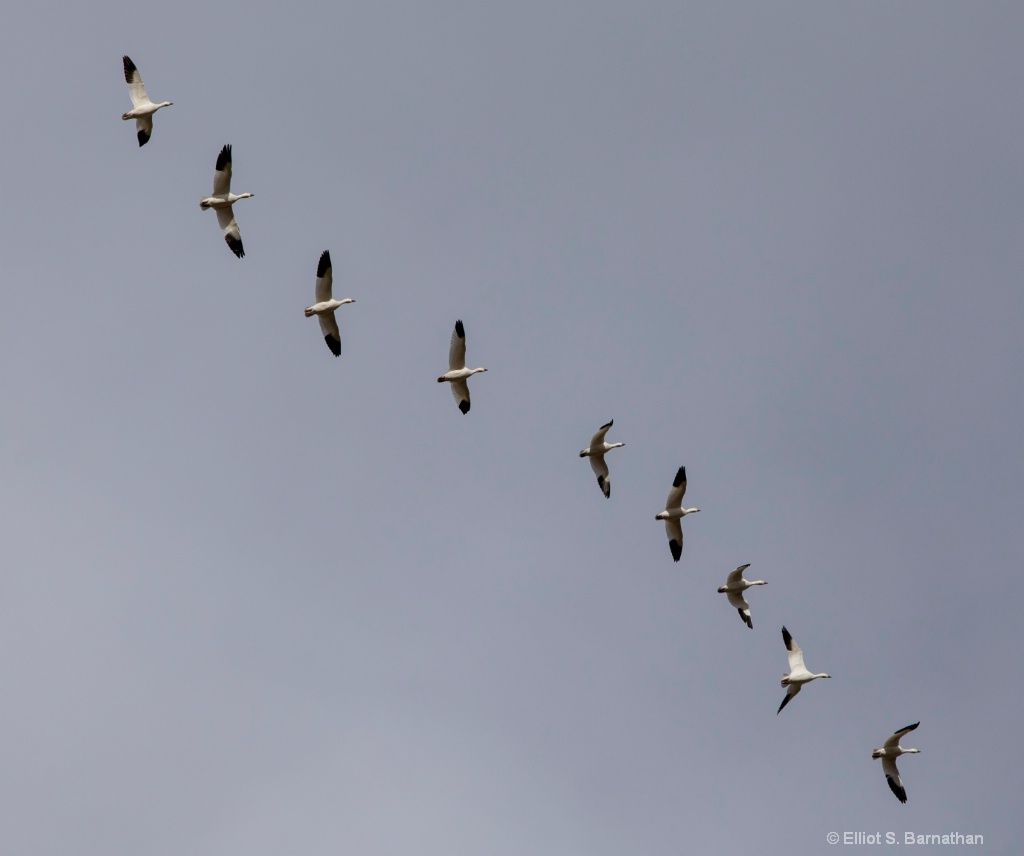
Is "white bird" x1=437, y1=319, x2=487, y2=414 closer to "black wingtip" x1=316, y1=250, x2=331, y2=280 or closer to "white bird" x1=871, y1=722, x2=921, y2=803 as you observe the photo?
"black wingtip" x1=316, y1=250, x2=331, y2=280

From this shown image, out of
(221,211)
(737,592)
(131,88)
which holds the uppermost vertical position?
(131,88)

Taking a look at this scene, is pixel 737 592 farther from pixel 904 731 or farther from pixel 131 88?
pixel 131 88

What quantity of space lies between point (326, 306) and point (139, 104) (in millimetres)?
8497

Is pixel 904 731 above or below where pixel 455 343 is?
below

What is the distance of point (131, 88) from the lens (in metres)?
53.4

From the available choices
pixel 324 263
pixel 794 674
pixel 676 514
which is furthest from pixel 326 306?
pixel 794 674

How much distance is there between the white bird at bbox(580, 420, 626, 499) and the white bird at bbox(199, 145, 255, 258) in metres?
12.5

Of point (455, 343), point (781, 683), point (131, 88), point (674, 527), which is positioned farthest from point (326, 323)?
point (781, 683)

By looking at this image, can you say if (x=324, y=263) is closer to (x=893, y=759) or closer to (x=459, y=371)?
(x=459, y=371)

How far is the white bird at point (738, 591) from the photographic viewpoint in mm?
56938

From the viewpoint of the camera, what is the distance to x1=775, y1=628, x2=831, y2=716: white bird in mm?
54625

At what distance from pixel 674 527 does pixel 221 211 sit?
1762cm

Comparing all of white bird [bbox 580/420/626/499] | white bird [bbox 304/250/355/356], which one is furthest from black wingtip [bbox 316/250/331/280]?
white bird [bbox 580/420/626/499]

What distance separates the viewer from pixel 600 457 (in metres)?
56.2
